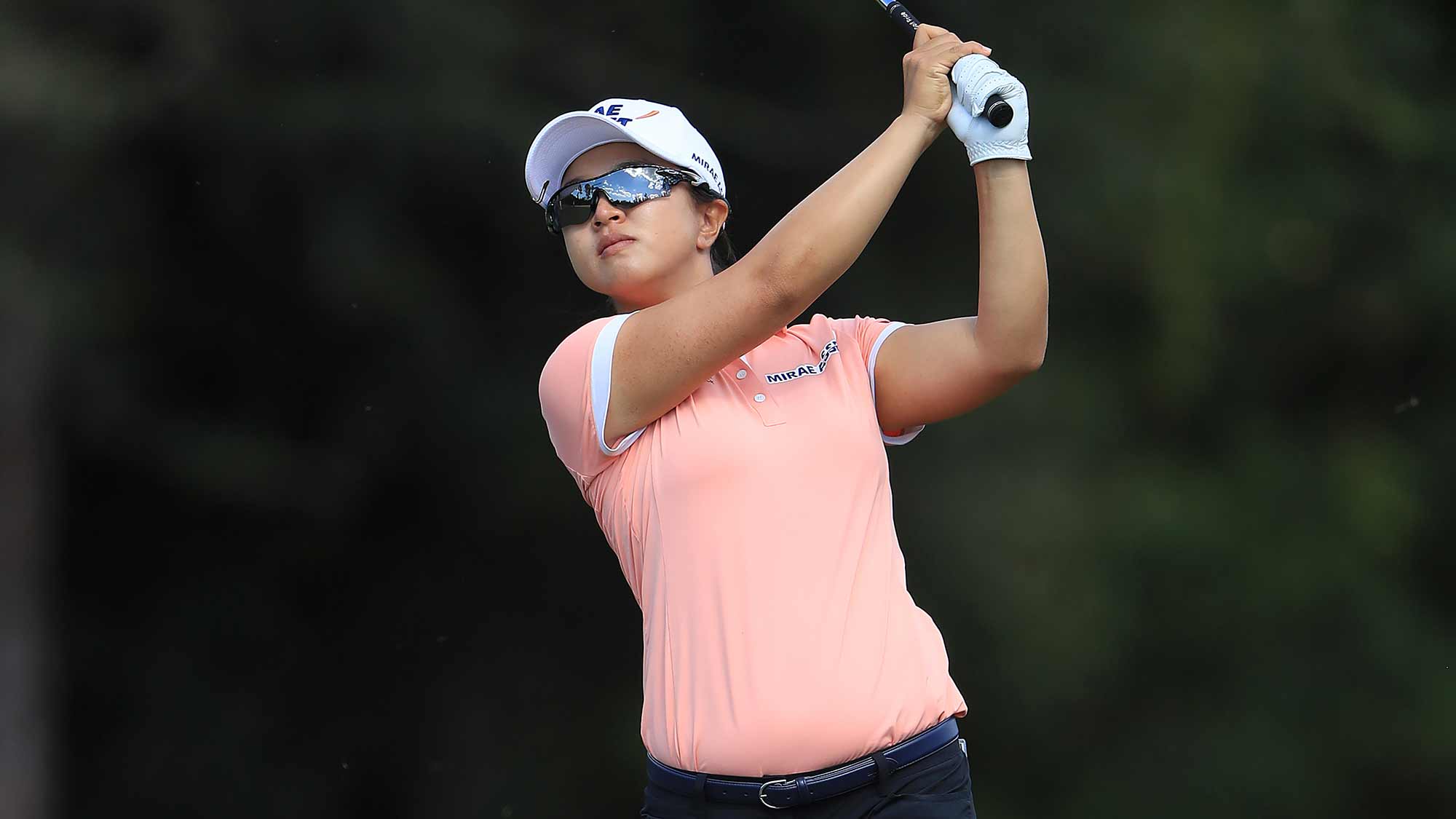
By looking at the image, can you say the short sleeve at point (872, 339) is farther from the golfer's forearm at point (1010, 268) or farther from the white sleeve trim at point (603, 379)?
the white sleeve trim at point (603, 379)

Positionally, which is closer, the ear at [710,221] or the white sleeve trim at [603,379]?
the white sleeve trim at [603,379]

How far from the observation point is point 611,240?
62.7 inches

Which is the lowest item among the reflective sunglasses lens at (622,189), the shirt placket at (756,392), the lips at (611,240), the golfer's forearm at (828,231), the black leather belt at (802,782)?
the black leather belt at (802,782)

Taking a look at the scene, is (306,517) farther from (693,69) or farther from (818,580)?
(818,580)

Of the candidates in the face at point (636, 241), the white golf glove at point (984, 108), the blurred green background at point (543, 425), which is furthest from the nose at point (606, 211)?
the blurred green background at point (543, 425)

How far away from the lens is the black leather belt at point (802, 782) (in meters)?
1.35

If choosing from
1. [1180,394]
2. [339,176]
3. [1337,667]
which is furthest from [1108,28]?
[339,176]

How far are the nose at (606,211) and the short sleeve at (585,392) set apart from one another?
14 cm

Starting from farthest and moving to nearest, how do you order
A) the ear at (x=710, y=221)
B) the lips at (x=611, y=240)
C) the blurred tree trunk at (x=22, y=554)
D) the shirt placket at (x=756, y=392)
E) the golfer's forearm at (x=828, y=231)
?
the blurred tree trunk at (x=22, y=554), the ear at (x=710, y=221), the lips at (x=611, y=240), the shirt placket at (x=756, y=392), the golfer's forearm at (x=828, y=231)

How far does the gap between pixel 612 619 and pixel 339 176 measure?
3.31 ft

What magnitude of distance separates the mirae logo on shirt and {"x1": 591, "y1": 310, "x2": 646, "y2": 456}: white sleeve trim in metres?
0.16

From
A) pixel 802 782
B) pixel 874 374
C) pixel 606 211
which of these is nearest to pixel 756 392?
pixel 874 374

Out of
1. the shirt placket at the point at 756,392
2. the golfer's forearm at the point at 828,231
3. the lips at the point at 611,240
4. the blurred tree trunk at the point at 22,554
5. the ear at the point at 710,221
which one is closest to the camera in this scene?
the golfer's forearm at the point at 828,231

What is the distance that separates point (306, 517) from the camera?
253cm
